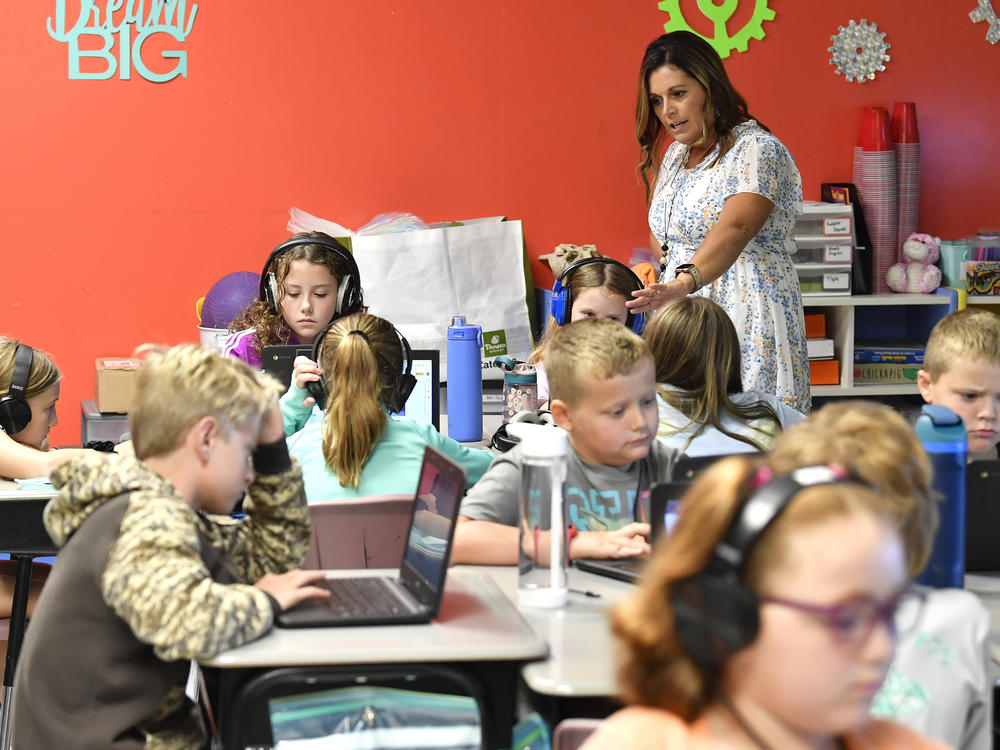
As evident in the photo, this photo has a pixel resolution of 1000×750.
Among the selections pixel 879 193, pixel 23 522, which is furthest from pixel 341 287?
pixel 879 193

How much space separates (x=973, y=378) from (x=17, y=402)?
77.8 inches

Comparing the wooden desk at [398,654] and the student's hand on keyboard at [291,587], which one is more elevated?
the student's hand on keyboard at [291,587]

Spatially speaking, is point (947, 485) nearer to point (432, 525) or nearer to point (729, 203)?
point (432, 525)

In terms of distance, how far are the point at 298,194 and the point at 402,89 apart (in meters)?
0.56

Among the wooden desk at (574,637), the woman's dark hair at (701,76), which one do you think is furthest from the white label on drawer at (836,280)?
the wooden desk at (574,637)

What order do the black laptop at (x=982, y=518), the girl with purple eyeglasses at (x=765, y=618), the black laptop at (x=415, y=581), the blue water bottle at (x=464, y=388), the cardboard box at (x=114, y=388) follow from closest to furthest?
the girl with purple eyeglasses at (x=765, y=618) → the black laptop at (x=415, y=581) → the black laptop at (x=982, y=518) → the blue water bottle at (x=464, y=388) → the cardboard box at (x=114, y=388)

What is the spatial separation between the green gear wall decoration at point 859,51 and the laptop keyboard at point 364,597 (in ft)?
12.2

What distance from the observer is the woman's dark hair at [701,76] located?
3.05 meters

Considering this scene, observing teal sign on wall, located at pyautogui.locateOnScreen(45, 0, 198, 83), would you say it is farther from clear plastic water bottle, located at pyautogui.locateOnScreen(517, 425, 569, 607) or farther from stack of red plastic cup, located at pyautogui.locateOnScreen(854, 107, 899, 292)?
clear plastic water bottle, located at pyautogui.locateOnScreen(517, 425, 569, 607)

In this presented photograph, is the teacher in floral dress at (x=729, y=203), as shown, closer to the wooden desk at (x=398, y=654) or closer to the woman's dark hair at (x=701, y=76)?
the woman's dark hair at (x=701, y=76)

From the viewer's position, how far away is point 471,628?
59.8 inches

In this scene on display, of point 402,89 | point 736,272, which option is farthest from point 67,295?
point 736,272

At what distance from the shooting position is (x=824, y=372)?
463 centimetres

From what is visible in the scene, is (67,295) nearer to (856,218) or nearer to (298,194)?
(298,194)
